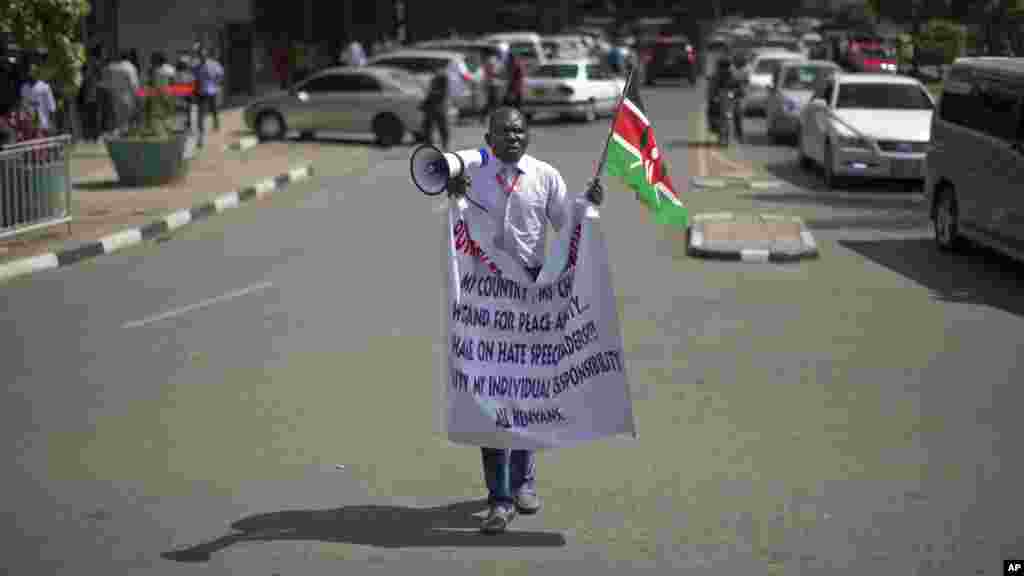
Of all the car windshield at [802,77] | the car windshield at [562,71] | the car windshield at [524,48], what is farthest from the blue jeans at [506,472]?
the car windshield at [524,48]

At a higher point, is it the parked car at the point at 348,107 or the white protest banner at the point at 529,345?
the white protest banner at the point at 529,345

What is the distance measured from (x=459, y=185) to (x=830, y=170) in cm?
1766

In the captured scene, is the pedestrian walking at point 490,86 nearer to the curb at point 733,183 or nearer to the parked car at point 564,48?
the parked car at point 564,48

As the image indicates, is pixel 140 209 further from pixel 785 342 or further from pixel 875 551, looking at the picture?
pixel 875 551

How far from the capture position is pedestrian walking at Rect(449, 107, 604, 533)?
7094 mm

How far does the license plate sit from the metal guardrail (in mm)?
11402

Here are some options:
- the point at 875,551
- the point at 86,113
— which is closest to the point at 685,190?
the point at 86,113

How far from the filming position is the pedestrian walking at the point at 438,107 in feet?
100

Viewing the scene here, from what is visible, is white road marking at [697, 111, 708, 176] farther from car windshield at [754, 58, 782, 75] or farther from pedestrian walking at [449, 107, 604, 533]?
pedestrian walking at [449, 107, 604, 533]

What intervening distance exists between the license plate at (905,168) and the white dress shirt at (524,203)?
1674cm

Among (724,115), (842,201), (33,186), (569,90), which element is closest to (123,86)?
(724,115)

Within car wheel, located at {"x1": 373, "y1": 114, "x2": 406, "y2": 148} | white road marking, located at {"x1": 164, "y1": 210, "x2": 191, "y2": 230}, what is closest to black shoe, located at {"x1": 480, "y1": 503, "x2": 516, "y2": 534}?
white road marking, located at {"x1": 164, "y1": 210, "x2": 191, "y2": 230}

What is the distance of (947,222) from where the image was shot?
661 inches

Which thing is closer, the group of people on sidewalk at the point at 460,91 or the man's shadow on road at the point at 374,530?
the man's shadow on road at the point at 374,530
